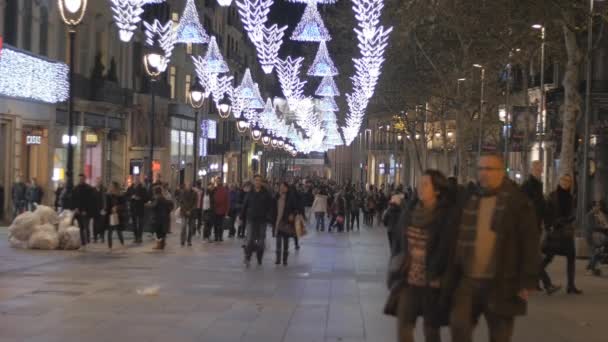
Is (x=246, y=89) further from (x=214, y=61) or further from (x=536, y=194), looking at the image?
(x=536, y=194)

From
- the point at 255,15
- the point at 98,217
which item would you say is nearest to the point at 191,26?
the point at 255,15

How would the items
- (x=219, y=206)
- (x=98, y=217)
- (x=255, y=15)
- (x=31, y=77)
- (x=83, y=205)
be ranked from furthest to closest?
1. (x=31, y=77)
2. (x=219, y=206)
3. (x=255, y=15)
4. (x=98, y=217)
5. (x=83, y=205)

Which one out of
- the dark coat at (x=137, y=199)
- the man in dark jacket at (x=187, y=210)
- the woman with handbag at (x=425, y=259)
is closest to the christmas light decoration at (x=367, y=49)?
the man in dark jacket at (x=187, y=210)

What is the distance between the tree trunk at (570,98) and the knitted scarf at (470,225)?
18.4 meters

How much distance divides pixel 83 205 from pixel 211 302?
993 cm

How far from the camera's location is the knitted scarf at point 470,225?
7.70 m

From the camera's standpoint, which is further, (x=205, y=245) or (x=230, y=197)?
(x=230, y=197)

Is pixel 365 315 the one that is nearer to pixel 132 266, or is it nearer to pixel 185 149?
pixel 132 266

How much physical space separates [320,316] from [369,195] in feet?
122

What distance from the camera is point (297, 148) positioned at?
120750mm

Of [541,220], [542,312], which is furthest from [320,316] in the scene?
[541,220]

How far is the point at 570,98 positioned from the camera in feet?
86.8

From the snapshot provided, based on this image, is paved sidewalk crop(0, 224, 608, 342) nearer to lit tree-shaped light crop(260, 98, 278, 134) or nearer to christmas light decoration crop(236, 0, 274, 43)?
christmas light decoration crop(236, 0, 274, 43)

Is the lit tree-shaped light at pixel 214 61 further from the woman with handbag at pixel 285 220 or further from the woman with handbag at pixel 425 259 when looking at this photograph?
the woman with handbag at pixel 425 259
